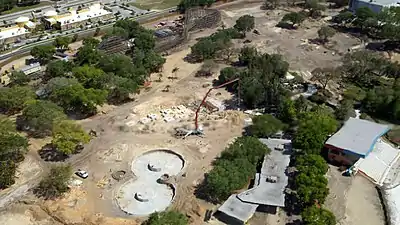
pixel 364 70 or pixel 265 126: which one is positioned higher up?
pixel 265 126

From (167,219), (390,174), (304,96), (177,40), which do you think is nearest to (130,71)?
(177,40)

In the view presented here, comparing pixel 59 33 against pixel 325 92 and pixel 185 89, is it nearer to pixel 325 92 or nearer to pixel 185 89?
pixel 185 89

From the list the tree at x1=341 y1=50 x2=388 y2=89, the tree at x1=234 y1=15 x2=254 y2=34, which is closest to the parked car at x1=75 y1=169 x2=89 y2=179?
the tree at x1=341 y1=50 x2=388 y2=89

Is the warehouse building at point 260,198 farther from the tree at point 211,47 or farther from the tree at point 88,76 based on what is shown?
the tree at point 211,47

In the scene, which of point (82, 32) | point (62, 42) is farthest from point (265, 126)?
point (82, 32)

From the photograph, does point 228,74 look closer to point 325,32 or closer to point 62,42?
point 325,32
